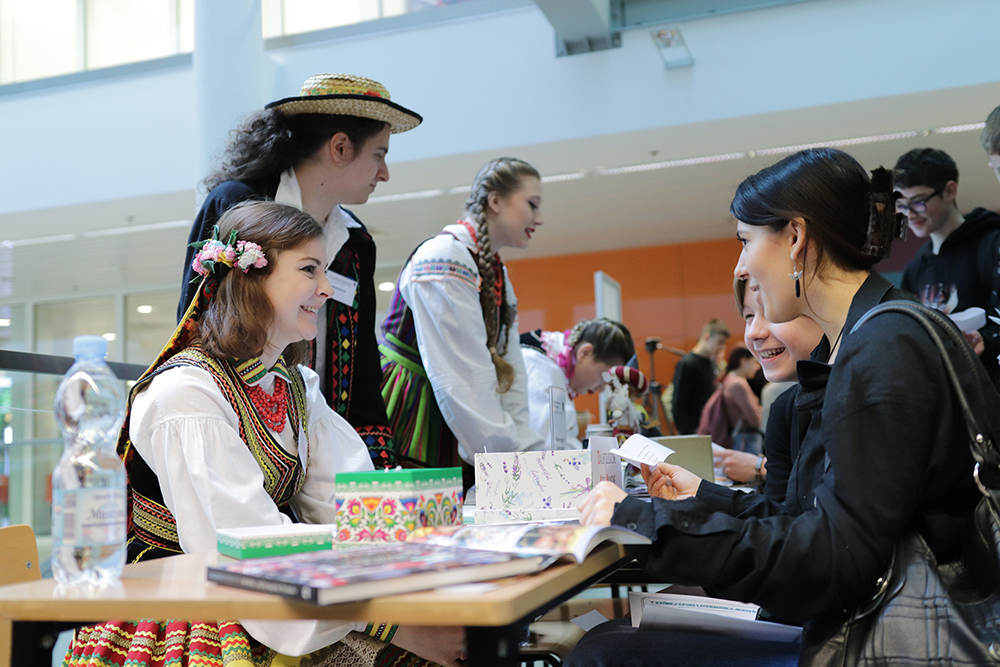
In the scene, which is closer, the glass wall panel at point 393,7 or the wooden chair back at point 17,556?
the wooden chair back at point 17,556

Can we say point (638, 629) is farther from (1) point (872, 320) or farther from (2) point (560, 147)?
(2) point (560, 147)

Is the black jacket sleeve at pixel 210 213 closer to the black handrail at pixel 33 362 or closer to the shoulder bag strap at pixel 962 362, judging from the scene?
the black handrail at pixel 33 362

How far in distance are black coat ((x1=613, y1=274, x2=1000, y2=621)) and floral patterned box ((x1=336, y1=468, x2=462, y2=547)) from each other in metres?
0.24

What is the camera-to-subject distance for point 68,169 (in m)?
6.26

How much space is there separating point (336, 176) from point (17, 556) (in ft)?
3.94

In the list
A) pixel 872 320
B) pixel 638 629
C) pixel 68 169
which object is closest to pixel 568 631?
pixel 638 629

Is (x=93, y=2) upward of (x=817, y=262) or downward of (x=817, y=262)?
upward

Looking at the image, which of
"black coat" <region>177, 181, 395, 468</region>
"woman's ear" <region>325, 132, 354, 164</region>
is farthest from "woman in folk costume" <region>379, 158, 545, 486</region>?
"woman's ear" <region>325, 132, 354, 164</region>

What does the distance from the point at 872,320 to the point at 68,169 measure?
6.43 meters

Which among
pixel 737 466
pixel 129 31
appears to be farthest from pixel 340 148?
pixel 129 31

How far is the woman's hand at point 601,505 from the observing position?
1018mm

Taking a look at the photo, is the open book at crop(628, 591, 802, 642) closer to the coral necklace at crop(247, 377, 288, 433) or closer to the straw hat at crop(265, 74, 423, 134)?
the coral necklace at crop(247, 377, 288, 433)

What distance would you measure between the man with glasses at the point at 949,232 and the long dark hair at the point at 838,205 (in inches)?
82.4

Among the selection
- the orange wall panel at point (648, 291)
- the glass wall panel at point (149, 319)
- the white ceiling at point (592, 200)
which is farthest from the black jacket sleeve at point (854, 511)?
the glass wall panel at point (149, 319)
